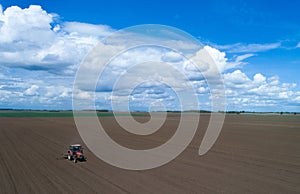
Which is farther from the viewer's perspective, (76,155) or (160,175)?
(76,155)

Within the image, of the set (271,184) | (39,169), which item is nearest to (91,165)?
(39,169)

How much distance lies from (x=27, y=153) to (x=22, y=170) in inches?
267

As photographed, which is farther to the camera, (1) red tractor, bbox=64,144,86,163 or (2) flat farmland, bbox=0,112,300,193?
(1) red tractor, bbox=64,144,86,163

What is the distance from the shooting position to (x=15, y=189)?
13.9m

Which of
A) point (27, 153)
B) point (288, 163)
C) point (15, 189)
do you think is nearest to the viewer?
point (15, 189)

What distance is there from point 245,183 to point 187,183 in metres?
3.01

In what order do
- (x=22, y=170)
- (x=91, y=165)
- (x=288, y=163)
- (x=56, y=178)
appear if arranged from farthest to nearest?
1. (x=288, y=163)
2. (x=91, y=165)
3. (x=22, y=170)
4. (x=56, y=178)

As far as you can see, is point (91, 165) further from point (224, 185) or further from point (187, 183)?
point (224, 185)

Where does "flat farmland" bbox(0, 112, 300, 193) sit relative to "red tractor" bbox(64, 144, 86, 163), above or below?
below

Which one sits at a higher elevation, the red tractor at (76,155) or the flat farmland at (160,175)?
the red tractor at (76,155)

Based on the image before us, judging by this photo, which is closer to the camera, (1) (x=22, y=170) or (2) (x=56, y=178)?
(2) (x=56, y=178)

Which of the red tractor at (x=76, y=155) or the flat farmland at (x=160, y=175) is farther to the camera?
the red tractor at (x=76, y=155)

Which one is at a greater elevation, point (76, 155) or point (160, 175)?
point (76, 155)

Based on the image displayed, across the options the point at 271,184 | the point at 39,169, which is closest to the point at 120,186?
the point at 39,169
